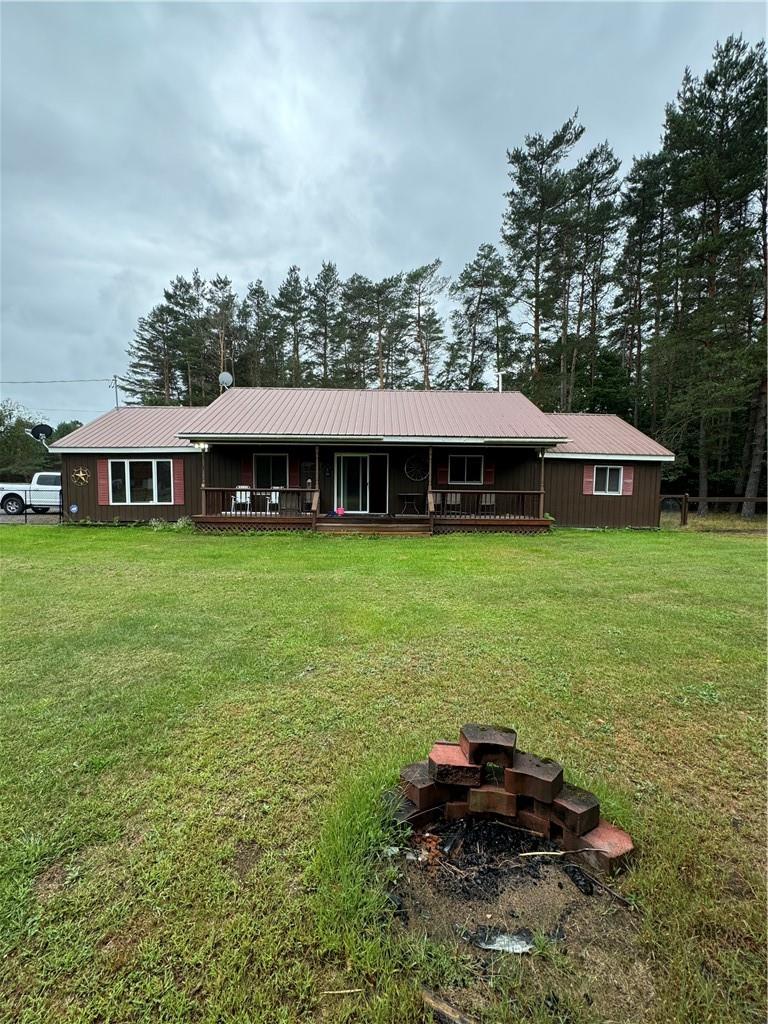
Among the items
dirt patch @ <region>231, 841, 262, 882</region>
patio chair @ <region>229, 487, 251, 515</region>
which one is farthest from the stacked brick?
patio chair @ <region>229, 487, 251, 515</region>

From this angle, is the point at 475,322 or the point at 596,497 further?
the point at 475,322

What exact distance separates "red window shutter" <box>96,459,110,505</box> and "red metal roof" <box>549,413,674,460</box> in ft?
43.0

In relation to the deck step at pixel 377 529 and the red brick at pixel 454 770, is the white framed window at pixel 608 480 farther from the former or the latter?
the red brick at pixel 454 770

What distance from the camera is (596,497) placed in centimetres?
1415

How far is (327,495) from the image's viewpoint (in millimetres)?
13484

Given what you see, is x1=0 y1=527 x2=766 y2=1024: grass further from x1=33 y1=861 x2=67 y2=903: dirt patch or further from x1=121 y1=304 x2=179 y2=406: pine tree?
x1=121 y1=304 x2=179 y2=406: pine tree

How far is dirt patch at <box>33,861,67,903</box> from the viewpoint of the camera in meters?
1.55

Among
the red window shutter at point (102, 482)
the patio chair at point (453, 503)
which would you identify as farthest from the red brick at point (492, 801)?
the red window shutter at point (102, 482)

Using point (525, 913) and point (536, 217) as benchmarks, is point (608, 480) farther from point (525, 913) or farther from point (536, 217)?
point (525, 913)

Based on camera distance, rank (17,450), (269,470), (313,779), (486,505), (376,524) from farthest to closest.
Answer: (17,450)
(269,470)
(486,505)
(376,524)
(313,779)

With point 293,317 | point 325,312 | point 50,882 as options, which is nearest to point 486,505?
point 50,882

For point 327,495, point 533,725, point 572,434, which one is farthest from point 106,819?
point 572,434

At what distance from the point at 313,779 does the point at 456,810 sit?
2.33ft

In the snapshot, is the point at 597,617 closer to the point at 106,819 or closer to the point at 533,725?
the point at 533,725
